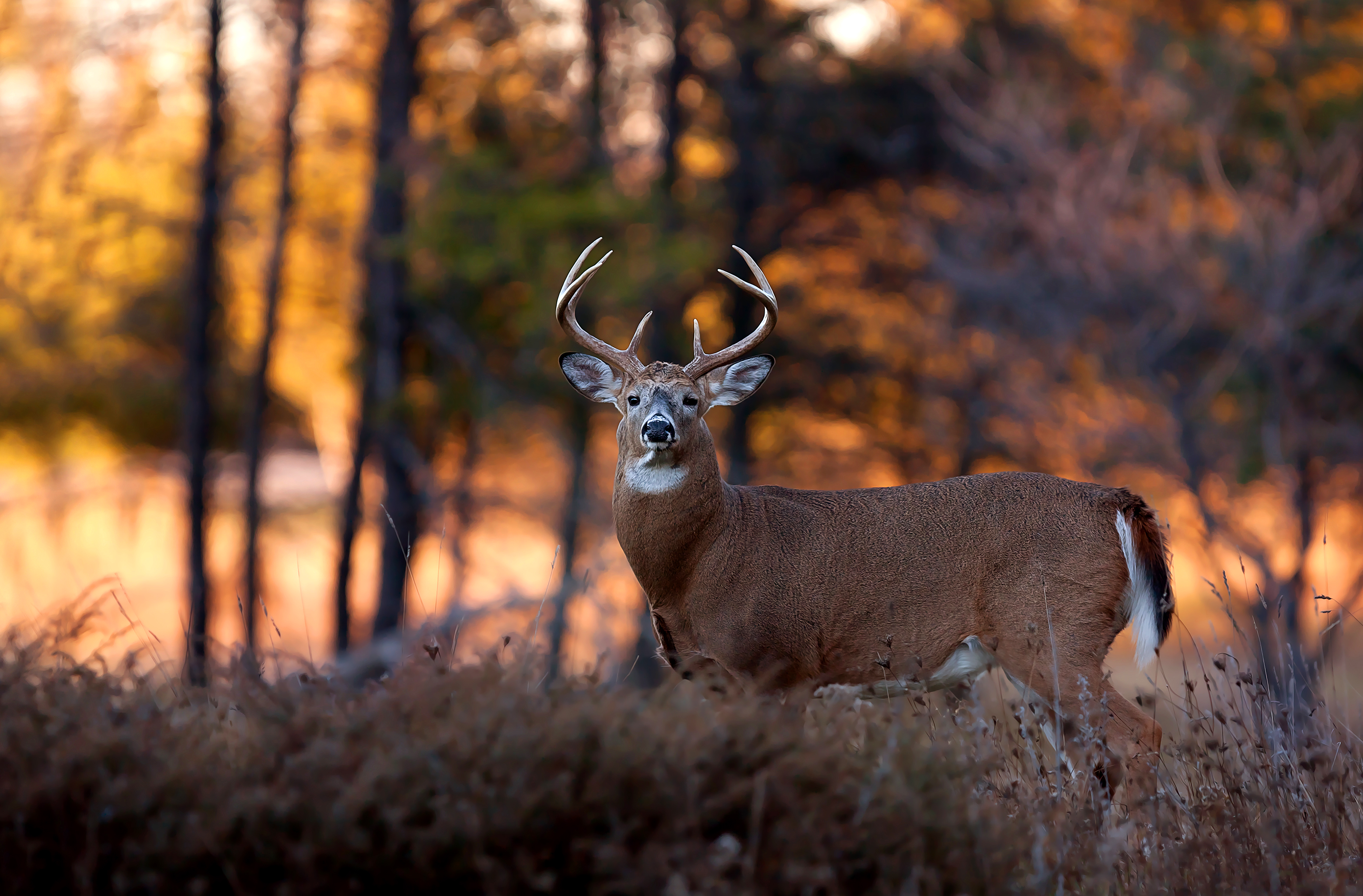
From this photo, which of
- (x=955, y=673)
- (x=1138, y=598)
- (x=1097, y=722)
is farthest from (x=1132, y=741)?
(x=955, y=673)

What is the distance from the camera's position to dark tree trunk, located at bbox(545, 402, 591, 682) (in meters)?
16.5

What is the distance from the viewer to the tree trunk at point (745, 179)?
58.1 feet

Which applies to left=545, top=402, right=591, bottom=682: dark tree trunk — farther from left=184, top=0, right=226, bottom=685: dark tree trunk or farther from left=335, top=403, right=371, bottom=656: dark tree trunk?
left=184, top=0, right=226, bottom=685: dark tree trunk

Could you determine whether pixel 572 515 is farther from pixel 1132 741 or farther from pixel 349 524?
pixel 1132 741

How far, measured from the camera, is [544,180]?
17219 millimetres

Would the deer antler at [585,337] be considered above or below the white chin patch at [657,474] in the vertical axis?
above

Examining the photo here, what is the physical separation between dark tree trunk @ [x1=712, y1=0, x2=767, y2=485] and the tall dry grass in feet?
45.0

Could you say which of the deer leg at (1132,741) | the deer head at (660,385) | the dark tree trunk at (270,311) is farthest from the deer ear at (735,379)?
the dark tree trunk at (270,311)

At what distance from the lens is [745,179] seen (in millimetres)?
17953

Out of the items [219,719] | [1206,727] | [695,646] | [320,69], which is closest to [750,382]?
[695,646]

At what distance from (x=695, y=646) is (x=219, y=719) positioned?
7.42 ft

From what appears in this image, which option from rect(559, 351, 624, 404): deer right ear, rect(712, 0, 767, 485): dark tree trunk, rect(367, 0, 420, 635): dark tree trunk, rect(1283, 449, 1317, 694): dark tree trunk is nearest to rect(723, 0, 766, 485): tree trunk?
rect(712, 0, 767, 485): dark tree trunk

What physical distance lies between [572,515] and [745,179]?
4989 mm

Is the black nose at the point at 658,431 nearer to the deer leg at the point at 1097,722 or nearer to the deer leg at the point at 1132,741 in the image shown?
the deer leg at the point at 1097,722
